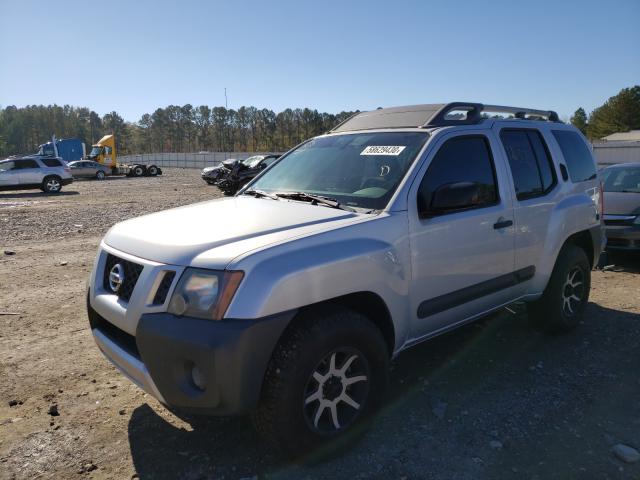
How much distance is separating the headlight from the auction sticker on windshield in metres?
1.63

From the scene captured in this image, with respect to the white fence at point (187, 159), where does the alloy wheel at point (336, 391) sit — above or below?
below

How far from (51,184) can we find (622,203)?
23033 millimetres

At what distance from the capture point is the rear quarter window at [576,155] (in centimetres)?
463

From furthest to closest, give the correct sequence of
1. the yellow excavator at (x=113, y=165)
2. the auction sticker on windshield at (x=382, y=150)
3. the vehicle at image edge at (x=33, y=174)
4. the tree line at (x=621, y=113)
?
the tree line at (x=621, y=113) → the yellow excavator at (x=113, y=165) → the vehicle at image edge at (x=33, y=174) → the auction sticker on windshield at (x=382, y=150)

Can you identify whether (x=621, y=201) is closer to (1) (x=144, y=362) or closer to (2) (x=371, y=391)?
(2) (x=371, y=391)

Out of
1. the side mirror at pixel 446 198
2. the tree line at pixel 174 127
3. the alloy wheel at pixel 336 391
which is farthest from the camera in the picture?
the tree line at pixel 174 127

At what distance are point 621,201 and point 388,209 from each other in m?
6.36

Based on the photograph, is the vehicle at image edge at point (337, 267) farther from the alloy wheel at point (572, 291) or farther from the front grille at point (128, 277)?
the alloy wheel at point (572, 291)

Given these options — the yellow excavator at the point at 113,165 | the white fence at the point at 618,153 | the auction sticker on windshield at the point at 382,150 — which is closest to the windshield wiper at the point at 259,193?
the auction sticker on windshield at the point at 382,150

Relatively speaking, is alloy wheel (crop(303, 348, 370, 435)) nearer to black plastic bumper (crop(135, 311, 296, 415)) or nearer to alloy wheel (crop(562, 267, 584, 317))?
black plastic bumper (crop(135, 311, 296, 415))

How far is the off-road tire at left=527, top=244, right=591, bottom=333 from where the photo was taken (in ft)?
14.5

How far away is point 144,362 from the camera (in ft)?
8.12

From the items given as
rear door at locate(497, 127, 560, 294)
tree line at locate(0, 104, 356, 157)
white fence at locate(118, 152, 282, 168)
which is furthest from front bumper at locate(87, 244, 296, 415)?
tree line at locate(0, 104, 356, 157)

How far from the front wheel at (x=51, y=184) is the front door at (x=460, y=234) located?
2351cm
